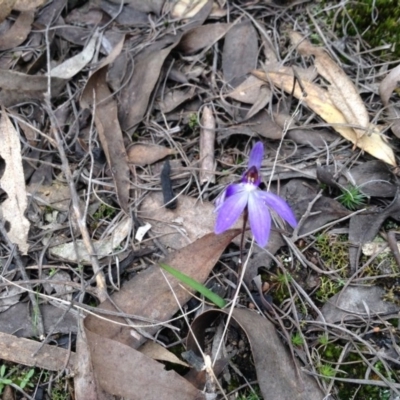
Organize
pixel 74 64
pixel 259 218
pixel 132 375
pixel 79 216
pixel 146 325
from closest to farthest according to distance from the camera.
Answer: pixel 259 218, pixel 132 375, pixel 146 325, pixel 79 216, pixel 74 64

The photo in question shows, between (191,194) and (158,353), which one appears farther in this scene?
(191,194)

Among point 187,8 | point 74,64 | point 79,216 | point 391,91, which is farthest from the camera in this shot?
point 187,8

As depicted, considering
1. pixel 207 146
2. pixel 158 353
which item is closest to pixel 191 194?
pixel 207 146

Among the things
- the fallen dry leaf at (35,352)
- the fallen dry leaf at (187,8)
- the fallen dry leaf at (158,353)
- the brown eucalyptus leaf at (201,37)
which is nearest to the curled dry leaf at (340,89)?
the brown eucalyptus leaf at (201,37)

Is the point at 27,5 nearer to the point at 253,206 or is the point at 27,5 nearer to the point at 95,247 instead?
the point at 95,247

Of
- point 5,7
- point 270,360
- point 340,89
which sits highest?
point 5,7

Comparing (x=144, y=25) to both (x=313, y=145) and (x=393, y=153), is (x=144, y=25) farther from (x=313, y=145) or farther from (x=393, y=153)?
(x=393, y=153)

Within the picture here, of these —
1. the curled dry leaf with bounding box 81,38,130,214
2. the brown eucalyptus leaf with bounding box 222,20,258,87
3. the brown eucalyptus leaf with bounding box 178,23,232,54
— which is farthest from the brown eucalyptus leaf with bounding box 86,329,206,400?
the brown eucalyptus leaf with bounding box 178,23,232,54
